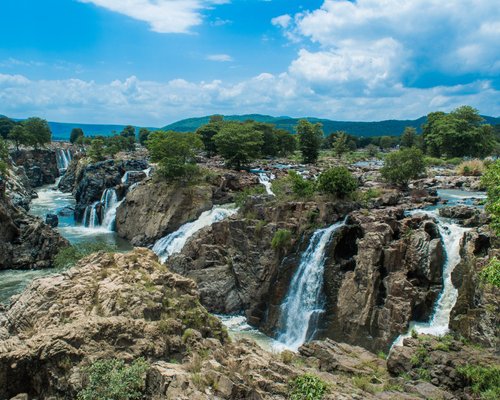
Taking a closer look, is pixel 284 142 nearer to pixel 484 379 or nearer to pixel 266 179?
pixel 266 179

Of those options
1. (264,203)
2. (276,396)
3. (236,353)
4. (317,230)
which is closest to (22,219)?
(264,203)

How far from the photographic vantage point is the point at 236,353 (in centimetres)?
1562

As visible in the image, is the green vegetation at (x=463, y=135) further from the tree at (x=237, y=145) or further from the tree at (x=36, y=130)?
the tree at (x=36, y=130)

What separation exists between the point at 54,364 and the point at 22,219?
35.6m

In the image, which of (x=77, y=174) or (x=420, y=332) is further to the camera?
(x=77, y=174)

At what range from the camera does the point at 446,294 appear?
2559 cm

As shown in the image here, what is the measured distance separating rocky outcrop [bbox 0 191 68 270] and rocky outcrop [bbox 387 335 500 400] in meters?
33.8

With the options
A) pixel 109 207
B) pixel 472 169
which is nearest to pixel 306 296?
pixel 109 207

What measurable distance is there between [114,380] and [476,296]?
19.5 metres

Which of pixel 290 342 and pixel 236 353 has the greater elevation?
pixel 236 353

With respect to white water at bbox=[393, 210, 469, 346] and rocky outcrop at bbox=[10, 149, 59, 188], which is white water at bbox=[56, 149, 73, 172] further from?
white water at bbox=[393, 210, 469, 346]

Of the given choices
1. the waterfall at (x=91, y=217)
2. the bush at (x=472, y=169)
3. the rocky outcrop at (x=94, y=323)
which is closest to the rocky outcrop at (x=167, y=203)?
the waterfall at (x=91, y=217)

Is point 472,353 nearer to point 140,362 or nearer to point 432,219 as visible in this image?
point 432,219

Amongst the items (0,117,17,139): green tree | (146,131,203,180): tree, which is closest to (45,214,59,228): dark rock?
(146,131,203,180): tree
